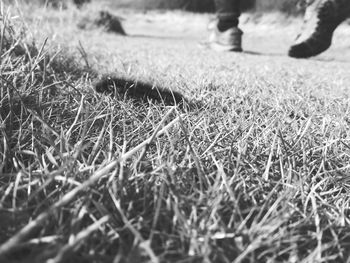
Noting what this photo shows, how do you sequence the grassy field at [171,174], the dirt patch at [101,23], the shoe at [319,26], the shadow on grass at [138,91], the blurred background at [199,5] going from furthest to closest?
the dirt patch at [101,23]
the blurred background at [199,5]
the shoe at [319,26]
the shadow on grass at [138,91]
the grassy field at [171,174]

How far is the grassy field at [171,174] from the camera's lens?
0.51 m

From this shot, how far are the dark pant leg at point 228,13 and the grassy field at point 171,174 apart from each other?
4.49ft

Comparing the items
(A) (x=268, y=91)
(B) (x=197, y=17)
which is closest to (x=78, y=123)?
(A) (x=268, y=91)

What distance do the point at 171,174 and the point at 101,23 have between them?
11.7 feet

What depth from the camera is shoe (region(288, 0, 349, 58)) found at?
207 centimetres

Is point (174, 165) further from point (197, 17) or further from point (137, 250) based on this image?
point (197, 17)

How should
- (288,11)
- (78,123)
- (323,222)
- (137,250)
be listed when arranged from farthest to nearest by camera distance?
1. (288,11)
2. (78,123)
3. (323,222)
4. (137,250)

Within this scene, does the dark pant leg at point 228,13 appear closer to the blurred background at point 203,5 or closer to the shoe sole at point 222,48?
the shoe sole at point 222,48

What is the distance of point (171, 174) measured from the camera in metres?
0.59

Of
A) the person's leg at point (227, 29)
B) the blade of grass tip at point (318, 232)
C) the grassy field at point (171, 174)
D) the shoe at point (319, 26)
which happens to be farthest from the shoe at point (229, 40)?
the blade of grass tip at point (318, 232)

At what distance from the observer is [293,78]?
1.57 meters

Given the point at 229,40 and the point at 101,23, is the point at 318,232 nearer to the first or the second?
the point at 229,40

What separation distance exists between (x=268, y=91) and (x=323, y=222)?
2.30 ft

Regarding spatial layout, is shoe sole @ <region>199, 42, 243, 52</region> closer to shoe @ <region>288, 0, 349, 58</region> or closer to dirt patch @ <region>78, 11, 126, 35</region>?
shoe @ <region>288, 0, 349, 58</region>
